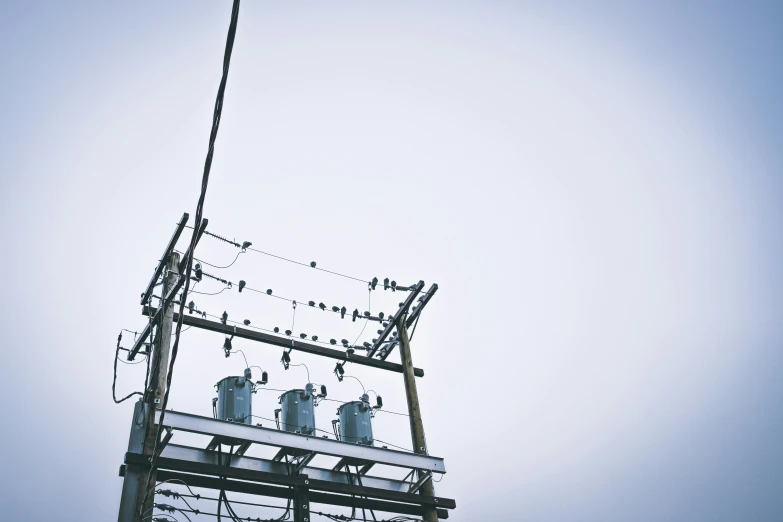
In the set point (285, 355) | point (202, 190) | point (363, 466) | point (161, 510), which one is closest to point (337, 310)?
point (285, 355)

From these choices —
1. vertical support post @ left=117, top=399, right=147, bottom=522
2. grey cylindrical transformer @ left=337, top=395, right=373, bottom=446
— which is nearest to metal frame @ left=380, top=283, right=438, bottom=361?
grey cylindrical transformer @ left=337, top=395, right=373, bottom=446

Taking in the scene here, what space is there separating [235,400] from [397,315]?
495cm

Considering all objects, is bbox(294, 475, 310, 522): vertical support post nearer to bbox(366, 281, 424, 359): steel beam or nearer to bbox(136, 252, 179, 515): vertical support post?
bbox(136, 252, 179, 515): vertical support post

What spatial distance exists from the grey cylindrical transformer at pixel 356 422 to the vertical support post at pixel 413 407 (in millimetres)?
1157

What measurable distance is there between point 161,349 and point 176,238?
2.08 metres

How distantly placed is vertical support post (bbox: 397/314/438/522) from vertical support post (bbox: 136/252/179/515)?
5010 mm

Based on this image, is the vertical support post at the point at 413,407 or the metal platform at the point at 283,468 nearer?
the metal platform at the point at 283,468

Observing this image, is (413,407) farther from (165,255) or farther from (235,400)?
(165,255)

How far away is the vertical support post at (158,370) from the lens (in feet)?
27.2

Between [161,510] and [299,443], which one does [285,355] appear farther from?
[161,510]

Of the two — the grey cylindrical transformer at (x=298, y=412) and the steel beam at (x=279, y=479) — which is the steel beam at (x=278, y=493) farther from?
the grey cylindrical transformer at (x=298, y=412)

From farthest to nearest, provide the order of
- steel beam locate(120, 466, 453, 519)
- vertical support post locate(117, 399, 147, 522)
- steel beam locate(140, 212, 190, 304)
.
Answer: steel beam locate(140, 212, 190, 304) < steel beam locate(120, 466, 453, 519) < vertical support post locate(117, 399, 147, 522)

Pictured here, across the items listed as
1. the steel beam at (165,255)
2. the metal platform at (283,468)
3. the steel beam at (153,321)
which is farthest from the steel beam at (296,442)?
the steel beam at (165,255)

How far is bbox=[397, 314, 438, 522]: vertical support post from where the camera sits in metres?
11.5
